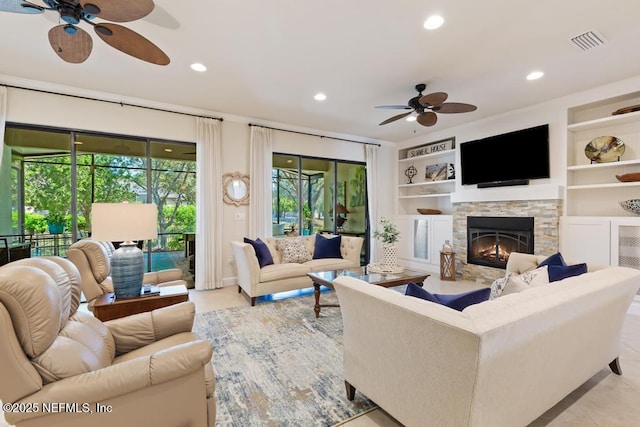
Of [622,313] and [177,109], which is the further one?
[177,109]

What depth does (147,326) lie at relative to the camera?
1.70 meters

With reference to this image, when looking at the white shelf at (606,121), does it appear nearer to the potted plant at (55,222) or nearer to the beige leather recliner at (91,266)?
the beige leather recliner at (91,266)

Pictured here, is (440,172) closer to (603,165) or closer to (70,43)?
(603,165)

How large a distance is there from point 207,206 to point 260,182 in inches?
38.1

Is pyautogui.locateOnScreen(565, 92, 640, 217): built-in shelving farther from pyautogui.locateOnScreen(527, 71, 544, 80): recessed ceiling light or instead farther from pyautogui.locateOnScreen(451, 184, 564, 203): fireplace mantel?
pyautogui.locateOnScreen(527, 71, 544, 80): recessed ceiling light

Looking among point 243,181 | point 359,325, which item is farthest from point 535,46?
point 243,181

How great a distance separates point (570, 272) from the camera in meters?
1.88

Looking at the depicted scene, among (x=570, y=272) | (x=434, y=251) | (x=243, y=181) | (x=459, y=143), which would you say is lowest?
(x=434, y=251)

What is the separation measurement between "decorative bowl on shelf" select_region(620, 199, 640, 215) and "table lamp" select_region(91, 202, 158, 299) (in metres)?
5.26

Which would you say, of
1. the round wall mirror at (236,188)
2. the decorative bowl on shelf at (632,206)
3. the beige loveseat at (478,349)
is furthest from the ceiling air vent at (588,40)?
the round wall mirror at (236,188)

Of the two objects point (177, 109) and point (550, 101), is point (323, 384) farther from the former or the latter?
point (550, 101)

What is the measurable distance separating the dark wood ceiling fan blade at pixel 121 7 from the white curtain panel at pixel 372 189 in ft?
16.5

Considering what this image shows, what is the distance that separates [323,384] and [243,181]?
3.66 meters

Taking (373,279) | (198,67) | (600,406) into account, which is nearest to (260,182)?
(198,67)
